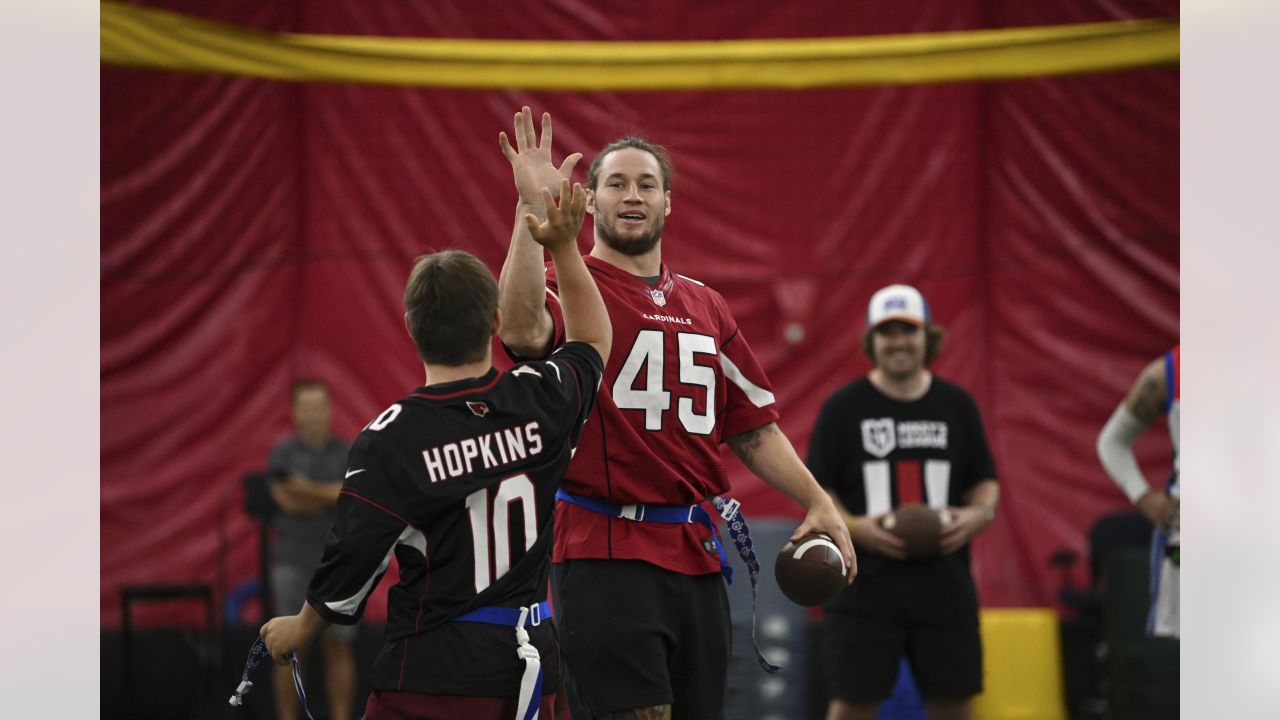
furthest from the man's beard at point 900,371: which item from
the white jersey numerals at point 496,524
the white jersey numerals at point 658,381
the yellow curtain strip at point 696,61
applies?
the yellow curtain strip at point 696,61

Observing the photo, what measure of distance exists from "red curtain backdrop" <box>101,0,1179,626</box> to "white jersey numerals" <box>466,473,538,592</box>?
6.84 m

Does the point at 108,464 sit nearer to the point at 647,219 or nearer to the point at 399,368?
the point at 399,368

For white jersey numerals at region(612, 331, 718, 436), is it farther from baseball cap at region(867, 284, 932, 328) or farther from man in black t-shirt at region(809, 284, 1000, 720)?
baseball cap at region(867, 284, 932, 328)

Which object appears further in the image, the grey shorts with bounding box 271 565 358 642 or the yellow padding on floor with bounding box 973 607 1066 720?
the grey shorts with bounding box 271 565 358 642

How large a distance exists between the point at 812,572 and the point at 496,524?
1.07 m

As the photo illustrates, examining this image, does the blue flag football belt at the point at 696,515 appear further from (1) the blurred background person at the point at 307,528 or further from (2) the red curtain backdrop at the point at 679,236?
(2) the red curtain backdrop at the point at 679,236

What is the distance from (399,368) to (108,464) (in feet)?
7.09

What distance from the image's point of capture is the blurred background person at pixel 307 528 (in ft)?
24.0

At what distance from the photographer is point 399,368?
394 inches

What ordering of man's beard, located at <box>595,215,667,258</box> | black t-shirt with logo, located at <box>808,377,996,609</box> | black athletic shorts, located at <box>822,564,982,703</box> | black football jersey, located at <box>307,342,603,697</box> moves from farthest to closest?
black t-shirt with logo, located at <box>808,377,996,609</box> → black athletic shorts, located at <box>822,564,982,703</box> → man's beard, located at <box>595,215,667,258</box> → black football jersey, located at <box>307,342,603,697</box>

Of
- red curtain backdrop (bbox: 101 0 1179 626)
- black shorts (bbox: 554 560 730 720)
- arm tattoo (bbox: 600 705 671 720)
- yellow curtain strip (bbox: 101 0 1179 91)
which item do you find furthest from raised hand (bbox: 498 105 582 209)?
red curtain backdrop (bbox: 101 0 1179 626)

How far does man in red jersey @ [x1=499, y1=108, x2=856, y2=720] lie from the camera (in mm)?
3551

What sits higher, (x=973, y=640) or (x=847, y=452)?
(x=847, y=452)
